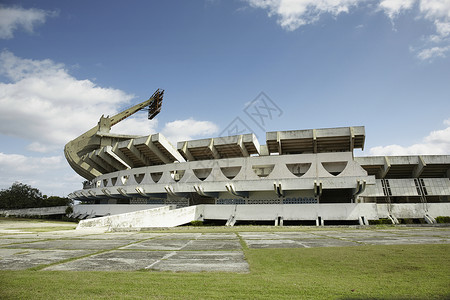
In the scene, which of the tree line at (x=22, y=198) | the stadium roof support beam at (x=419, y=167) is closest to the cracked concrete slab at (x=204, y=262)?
the stadium roof support beam at (x=419, y=167)

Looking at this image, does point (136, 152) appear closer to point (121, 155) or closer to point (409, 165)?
point (121, 155)

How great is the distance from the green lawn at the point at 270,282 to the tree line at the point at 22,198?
196 feet

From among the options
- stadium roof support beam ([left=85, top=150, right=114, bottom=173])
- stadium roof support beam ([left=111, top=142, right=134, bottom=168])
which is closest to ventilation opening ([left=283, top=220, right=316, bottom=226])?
stadium roof support beam ([left=111, top=142, right=134, bottom=168])

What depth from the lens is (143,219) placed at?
20141mm

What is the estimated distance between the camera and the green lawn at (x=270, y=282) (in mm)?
3301

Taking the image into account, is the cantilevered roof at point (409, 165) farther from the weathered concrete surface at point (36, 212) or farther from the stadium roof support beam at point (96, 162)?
the weathered concrete surface at point (36, 212)

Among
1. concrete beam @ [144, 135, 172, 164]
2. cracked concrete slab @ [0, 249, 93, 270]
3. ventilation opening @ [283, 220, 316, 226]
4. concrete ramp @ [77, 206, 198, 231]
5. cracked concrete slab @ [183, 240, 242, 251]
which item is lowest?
ventilation opening @ [283, 220, 316, 226]

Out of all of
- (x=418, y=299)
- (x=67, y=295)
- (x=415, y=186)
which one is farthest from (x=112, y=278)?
(x=415, y=186)

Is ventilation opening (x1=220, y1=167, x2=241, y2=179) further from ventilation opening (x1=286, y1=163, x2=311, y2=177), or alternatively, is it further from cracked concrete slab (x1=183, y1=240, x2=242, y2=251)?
cracked concrete slab (x1=183, y1=240, x2=242, y2=251)

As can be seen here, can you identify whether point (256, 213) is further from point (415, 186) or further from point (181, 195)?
point (415, 186)

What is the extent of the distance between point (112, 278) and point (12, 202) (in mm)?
61435

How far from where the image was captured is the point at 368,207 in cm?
2233

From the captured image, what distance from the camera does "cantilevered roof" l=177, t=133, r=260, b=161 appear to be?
2769 centimetres

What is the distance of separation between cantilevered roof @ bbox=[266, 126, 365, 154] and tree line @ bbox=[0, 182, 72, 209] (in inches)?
1981
